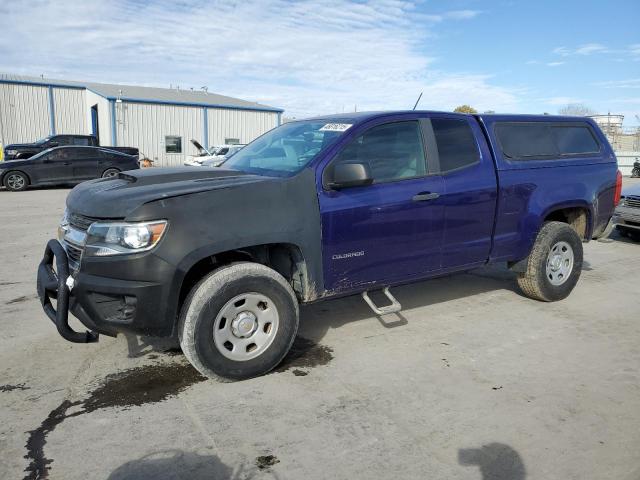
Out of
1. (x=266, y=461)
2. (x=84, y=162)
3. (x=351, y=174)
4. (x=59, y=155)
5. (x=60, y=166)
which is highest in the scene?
(x=351, y=174)

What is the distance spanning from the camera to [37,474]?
2617mm

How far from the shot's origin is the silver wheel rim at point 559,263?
18.0 ft

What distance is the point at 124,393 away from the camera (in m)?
3.47

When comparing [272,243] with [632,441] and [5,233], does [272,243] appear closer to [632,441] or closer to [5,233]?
[632,441]

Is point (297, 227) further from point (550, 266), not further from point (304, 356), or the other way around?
point (550, 266)

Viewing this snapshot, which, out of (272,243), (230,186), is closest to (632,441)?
(272,243)

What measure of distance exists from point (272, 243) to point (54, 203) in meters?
11.6

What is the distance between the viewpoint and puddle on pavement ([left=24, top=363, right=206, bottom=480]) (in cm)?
287

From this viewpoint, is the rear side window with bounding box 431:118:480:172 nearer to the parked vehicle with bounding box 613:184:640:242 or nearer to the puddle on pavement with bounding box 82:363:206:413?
the puddle on pavement with bounding box 82:363:206:413

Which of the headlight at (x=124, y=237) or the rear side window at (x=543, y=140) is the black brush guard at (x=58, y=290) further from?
the rear side window at (x=543, y=140)

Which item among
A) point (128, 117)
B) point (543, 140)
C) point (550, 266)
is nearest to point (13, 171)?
point (128, 117)

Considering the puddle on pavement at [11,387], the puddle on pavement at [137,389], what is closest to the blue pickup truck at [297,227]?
the puddle on pavement at [137,389]

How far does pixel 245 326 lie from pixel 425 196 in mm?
1826

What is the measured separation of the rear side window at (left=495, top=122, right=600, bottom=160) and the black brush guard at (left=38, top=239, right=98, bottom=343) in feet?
12.9
